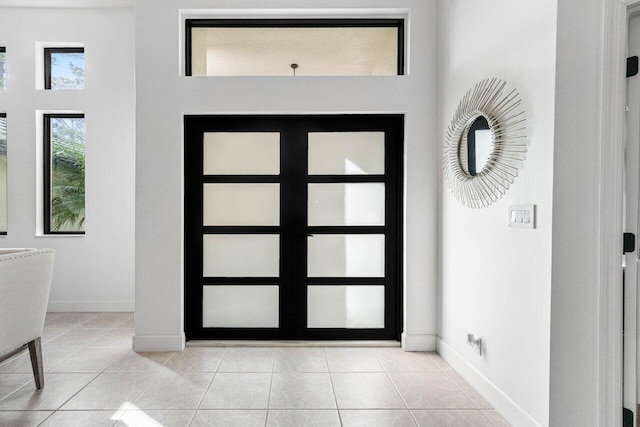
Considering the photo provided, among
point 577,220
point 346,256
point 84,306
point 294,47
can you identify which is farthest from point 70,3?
Answer: point 577,220

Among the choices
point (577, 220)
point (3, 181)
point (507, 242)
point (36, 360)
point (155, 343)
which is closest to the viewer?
point (577, 220)

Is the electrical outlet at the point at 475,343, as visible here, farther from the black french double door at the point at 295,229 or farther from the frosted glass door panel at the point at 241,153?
the frosted glass door panel at the point at 241,153

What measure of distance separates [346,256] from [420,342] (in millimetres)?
910

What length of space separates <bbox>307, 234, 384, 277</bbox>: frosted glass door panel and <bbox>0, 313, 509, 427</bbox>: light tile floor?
63 cm

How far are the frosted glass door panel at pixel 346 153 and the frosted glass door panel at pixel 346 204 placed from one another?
127 mm

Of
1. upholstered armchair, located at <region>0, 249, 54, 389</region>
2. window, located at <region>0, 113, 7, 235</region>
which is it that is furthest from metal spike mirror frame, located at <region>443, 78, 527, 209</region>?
window, located at <region>0, 113, 7, 235</region>

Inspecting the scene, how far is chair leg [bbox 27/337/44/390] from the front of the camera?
2.41 m

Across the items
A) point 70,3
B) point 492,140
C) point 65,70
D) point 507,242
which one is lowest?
point 507,242

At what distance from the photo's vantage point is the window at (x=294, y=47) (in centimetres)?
328

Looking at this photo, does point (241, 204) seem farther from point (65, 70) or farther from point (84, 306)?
point (65, 70)

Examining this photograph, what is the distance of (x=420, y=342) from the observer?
3197mm

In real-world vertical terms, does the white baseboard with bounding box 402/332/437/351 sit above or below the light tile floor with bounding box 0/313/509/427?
above

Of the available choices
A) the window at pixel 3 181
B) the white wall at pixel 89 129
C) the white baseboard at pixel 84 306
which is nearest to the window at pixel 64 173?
the white wall at pixel 89 129

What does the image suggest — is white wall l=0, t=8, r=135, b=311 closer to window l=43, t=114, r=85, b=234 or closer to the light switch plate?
window l=43, t=114, r=85, b=234
